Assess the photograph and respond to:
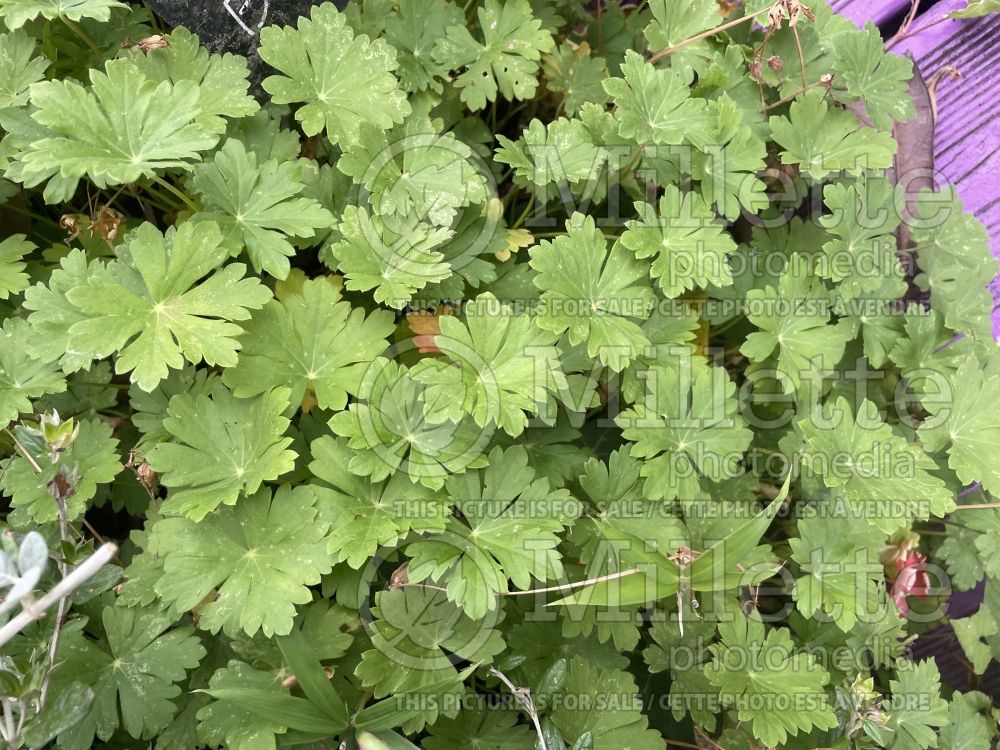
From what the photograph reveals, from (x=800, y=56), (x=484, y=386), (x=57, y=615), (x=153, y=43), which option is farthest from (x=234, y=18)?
(x=800, y=56)

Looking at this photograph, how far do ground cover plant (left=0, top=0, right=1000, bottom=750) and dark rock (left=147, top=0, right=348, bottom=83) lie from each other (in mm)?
54

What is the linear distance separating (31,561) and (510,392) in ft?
3.26

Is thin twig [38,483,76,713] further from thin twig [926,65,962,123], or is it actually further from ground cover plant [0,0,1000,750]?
thin twig [926,65,962,123]

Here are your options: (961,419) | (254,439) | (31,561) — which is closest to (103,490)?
(254,439)

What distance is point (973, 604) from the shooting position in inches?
99.9

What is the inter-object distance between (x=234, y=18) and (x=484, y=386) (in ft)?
3.80

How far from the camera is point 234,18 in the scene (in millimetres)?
1938

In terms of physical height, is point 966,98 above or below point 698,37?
below

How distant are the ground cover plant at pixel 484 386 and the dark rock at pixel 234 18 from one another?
0.18 feet

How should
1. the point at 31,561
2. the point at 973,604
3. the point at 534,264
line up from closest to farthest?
the point at 31,561
the point at 534,264
the point at 973,604

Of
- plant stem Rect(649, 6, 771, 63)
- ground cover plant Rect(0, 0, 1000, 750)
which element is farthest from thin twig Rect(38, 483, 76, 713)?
plant stem Rect(649, 6, 771, 63)

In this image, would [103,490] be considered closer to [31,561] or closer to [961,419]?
[31,561]

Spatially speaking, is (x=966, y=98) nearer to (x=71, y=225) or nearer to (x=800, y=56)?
(x=800, y=56)

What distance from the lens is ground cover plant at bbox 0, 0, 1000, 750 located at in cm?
164
